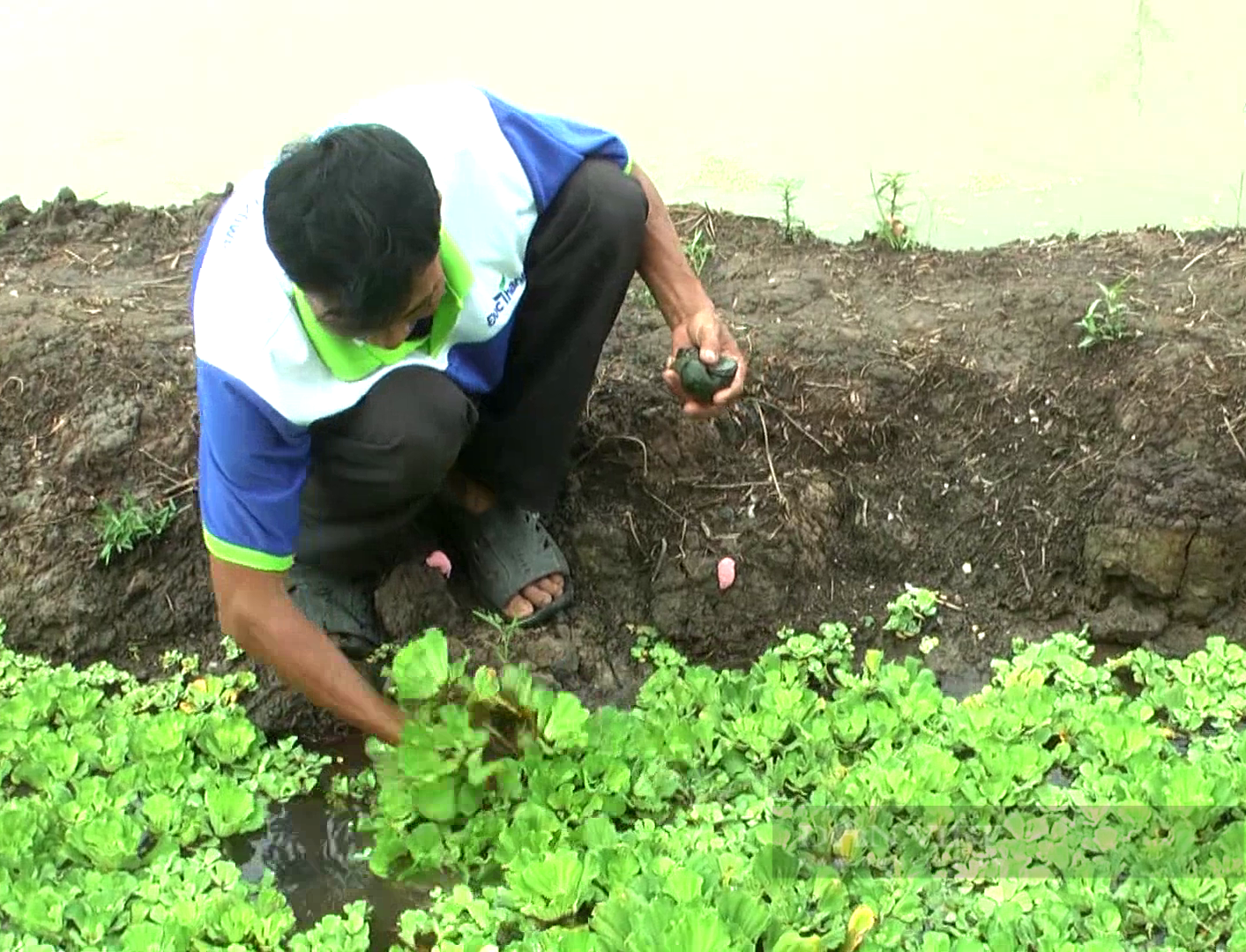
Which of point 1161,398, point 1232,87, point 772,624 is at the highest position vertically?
point 1232,87

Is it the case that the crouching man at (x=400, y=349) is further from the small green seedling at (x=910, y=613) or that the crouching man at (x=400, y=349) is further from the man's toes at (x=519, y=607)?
the small green seedling at (x=910, y=613)

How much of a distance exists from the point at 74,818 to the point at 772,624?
161 cm

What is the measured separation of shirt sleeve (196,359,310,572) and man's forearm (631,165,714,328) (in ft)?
3.17

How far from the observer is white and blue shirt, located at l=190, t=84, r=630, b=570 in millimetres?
2322

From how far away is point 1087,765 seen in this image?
2.62 metres

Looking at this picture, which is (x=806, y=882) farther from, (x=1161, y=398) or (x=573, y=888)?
(x=1161, y=398)

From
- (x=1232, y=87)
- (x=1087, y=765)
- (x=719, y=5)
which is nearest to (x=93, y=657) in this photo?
(x=1087, y=765)

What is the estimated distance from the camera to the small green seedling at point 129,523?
127 inches

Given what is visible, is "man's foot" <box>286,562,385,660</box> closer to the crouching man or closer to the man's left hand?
the crouching man

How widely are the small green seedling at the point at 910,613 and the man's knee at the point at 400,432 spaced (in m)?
1.16

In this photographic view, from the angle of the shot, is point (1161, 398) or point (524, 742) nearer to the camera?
point (524, 742)

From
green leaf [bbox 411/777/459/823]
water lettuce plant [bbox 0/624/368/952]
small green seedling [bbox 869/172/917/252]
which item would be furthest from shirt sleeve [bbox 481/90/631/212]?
small green seedling [bbox 869/172/917/252]

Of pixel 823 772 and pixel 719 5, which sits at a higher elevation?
pixel 719 5

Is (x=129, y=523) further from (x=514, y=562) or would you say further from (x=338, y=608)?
(x=514, y=562)
